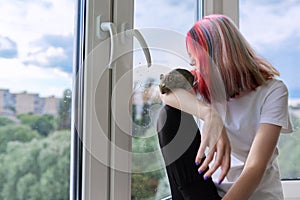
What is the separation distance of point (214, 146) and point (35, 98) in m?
0.41

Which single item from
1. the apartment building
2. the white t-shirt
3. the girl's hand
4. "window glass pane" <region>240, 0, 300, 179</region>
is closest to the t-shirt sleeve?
the white t-shirt

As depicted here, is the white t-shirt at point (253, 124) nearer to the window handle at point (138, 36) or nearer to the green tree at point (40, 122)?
the window handle at point (138, 36)

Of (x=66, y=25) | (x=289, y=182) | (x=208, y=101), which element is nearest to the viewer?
(x=66, y=25)

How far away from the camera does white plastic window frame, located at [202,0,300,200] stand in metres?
1.53

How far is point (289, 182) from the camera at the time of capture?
65.0 inches

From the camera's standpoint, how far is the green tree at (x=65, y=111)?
A: 2.96 ft

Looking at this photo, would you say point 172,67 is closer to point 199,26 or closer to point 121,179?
point 199,26

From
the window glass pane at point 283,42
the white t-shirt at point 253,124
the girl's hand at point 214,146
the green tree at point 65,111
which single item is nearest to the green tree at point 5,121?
the green tree at point 65,111

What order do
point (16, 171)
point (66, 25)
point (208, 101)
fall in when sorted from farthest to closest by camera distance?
1. point (208, 101)
2. point (66, 25)
3. point (16, 171)

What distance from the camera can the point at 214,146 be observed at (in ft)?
3.01

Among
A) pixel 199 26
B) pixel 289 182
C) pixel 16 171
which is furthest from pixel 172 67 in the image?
pixel 289 182

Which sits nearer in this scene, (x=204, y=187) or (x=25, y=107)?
(x=25, y=107)

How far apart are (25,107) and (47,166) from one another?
14 cm

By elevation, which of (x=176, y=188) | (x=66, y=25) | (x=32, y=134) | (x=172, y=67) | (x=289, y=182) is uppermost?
(x=66, y=25)
